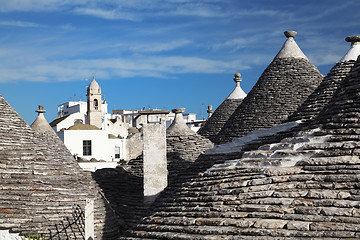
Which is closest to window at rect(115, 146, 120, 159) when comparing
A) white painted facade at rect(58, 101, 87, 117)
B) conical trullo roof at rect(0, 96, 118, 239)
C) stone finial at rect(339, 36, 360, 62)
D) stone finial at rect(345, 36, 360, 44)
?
white painted facade at rect(58, 101, 87, 117)

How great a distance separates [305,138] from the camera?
26.2ft

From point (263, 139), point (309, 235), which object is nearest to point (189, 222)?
point (309, 235)

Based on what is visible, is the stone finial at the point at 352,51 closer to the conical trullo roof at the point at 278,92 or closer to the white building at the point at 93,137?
the conical trullo roof at the point at 278,92

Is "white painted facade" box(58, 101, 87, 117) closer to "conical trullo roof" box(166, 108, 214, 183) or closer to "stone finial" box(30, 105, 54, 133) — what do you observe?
"stone finial" box(30, 105, 54, 133)

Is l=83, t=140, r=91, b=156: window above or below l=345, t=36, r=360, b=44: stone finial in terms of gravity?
above

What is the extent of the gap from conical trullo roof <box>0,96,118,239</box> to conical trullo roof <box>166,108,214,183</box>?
7.78 feet

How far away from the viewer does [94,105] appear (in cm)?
7381

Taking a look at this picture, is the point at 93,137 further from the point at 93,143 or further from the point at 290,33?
the point at 290,33

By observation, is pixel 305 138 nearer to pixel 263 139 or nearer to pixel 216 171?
pixel 216 171

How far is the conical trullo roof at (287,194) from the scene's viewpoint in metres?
6.59

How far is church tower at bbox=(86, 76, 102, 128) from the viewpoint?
2753 inches

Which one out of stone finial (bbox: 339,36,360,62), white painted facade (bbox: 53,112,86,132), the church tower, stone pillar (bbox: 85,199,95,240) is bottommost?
stone pillar (bbox: 85,199,95,240)

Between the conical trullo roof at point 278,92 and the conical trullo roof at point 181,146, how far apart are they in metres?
1.16

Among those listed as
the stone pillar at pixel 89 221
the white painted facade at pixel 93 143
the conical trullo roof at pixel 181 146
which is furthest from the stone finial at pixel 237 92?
the white painted facade at pixel 93 143
